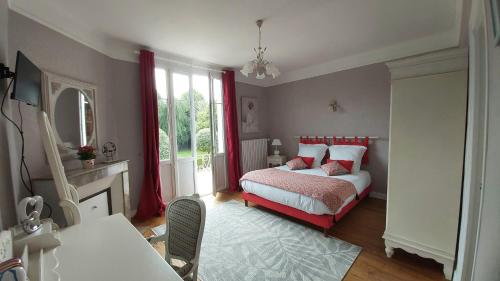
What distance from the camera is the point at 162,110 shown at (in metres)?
3.31

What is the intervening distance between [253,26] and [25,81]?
215 cm

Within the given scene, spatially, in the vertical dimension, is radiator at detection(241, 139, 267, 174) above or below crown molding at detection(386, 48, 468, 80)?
below

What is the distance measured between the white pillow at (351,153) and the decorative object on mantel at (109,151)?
11.2 ft

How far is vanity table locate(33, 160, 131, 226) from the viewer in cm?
172

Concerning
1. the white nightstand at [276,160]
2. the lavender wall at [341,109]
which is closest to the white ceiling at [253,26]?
the lavender wall at [341,109]

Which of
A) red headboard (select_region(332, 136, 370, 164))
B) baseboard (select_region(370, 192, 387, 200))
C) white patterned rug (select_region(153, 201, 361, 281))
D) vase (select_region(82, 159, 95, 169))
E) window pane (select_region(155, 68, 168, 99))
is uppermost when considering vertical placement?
window pane (select_region(155, 68, 168, 99))

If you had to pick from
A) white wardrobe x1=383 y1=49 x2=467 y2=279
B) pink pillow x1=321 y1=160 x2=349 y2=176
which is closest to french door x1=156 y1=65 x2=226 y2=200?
pink pillow x1=321 y1=160 x2=349 y2=176

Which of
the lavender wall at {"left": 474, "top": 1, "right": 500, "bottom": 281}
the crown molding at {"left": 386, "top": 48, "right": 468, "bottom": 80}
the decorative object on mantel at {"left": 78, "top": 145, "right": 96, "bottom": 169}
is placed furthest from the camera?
the decorative object on mantel at {"left": 78, "top": 145, "right": 96, "bottom": 169}

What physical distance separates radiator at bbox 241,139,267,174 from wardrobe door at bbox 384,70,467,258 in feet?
9.40

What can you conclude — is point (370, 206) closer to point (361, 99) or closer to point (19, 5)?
point (361, 99)

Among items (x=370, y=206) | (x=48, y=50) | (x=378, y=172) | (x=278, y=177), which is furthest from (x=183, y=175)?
(x=378, y=172)

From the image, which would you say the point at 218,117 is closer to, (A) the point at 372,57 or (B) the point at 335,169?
(B) the point at 335,169

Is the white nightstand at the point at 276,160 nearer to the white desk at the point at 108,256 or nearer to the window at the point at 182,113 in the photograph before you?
the window at the point at 182,113

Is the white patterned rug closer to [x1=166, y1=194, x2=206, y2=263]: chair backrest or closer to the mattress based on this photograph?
the mattress
